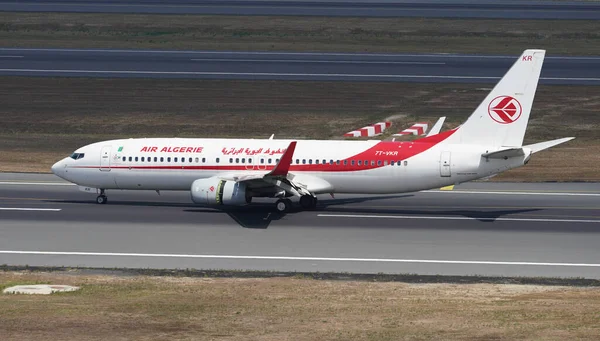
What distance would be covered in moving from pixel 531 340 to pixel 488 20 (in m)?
101

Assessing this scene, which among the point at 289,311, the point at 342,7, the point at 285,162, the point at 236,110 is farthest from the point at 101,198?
the point at 342,7

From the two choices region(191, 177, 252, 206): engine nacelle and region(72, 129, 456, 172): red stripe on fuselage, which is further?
region(72, 129, 456, 172): red stripe on fuselage

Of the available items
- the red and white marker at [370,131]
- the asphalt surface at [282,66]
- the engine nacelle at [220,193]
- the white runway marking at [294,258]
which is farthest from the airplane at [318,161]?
the asphalt surface at [282,66]

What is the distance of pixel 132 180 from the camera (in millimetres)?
54312

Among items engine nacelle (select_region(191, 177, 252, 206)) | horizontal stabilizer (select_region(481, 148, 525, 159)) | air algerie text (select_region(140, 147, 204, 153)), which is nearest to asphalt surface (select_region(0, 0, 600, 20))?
air algerie text (select_region(140, 147, 204, 153))

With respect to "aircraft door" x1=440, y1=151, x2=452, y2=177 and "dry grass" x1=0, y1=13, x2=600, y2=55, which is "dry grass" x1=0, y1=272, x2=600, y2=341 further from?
"dry grass" x1=0, y1=13, x2=600, y2=55

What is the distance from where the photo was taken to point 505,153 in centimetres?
4966

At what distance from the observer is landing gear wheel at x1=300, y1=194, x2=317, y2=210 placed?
2104 inches

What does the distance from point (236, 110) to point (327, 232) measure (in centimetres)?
3624

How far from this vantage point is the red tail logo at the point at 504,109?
5069 centimetres

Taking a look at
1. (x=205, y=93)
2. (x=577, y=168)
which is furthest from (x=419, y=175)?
(x=205, y=93)

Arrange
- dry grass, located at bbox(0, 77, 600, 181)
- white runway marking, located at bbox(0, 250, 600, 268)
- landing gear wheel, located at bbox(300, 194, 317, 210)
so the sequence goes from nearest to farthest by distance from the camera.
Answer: white runway marking, located at bbox(0, 250, 600, 268)
landing gear wheel, located at bbox(300, 194, 317, 210)
dry grass, located at bbox(0, 77, 600, 181)

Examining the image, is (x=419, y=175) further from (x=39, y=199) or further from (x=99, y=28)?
(x=99, y=28)

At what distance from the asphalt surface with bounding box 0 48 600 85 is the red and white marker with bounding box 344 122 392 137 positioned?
17.7 m
